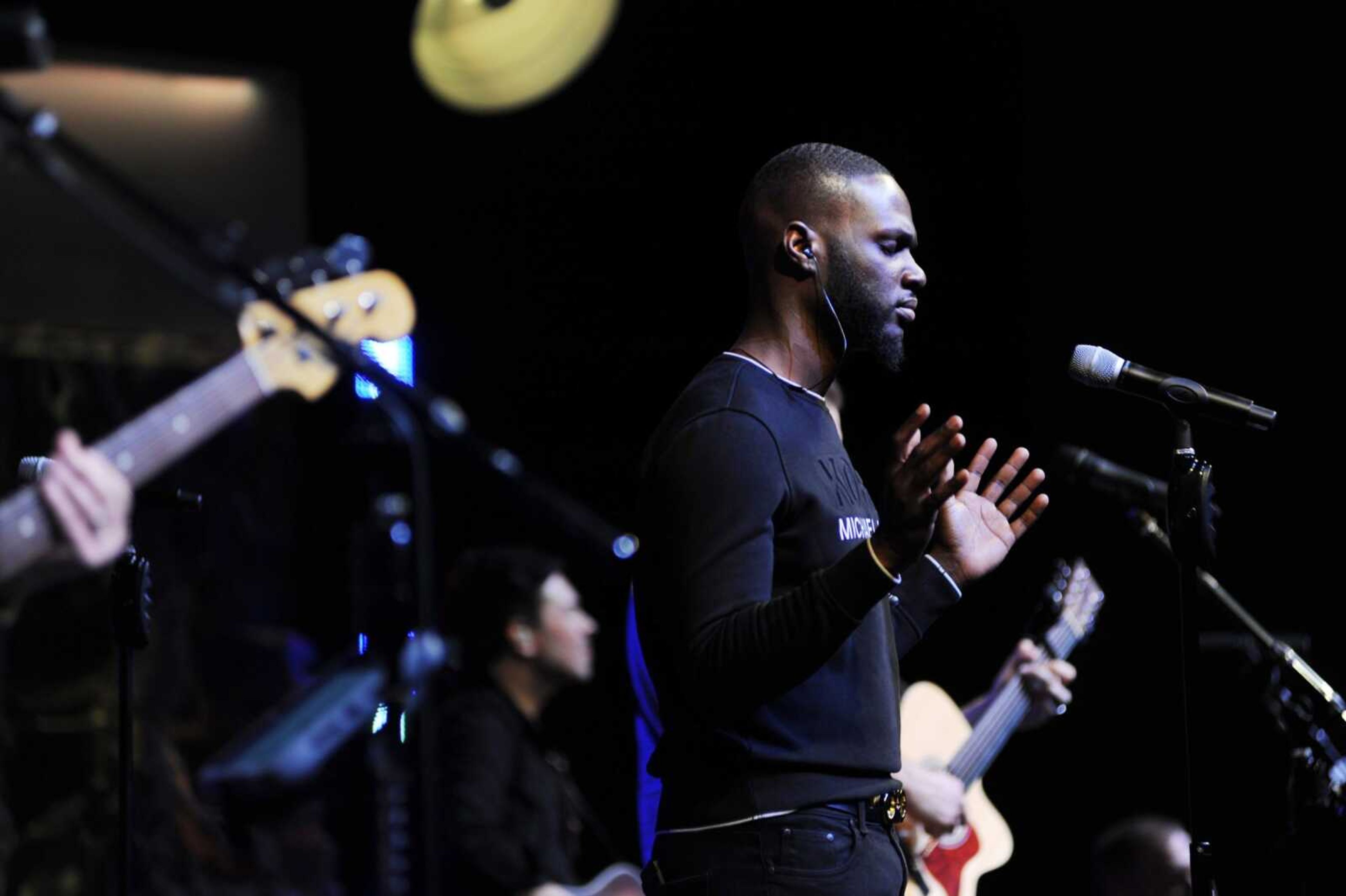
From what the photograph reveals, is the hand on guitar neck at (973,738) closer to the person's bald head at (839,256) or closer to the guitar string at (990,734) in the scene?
the guitar string at (990,734)

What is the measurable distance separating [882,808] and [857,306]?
78 centimetres

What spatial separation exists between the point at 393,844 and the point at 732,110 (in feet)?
11.5

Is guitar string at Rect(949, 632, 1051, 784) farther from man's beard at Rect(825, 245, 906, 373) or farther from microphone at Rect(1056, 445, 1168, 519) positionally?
man's beard at Rect(825, 245, 906, 373)

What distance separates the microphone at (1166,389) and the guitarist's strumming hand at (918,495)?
31.5 inches

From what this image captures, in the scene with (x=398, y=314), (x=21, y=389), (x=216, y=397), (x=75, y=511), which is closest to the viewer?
(x=75, y=511)

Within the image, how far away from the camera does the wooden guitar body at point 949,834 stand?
3877mm

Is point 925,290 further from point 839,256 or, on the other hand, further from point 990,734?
point 839,256

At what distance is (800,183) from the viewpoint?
8.30ft

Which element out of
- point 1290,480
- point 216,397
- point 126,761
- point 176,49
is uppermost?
point 176,49

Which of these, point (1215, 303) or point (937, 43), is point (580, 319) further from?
point (1215, 303)

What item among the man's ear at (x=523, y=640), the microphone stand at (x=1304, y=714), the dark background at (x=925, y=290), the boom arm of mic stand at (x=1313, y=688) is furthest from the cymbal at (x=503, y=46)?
the boom arm of mic stand at (x=1313, y=688)

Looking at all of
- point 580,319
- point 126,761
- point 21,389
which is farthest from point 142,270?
point 126,761

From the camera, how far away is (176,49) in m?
5.36

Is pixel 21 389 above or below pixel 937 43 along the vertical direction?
below
